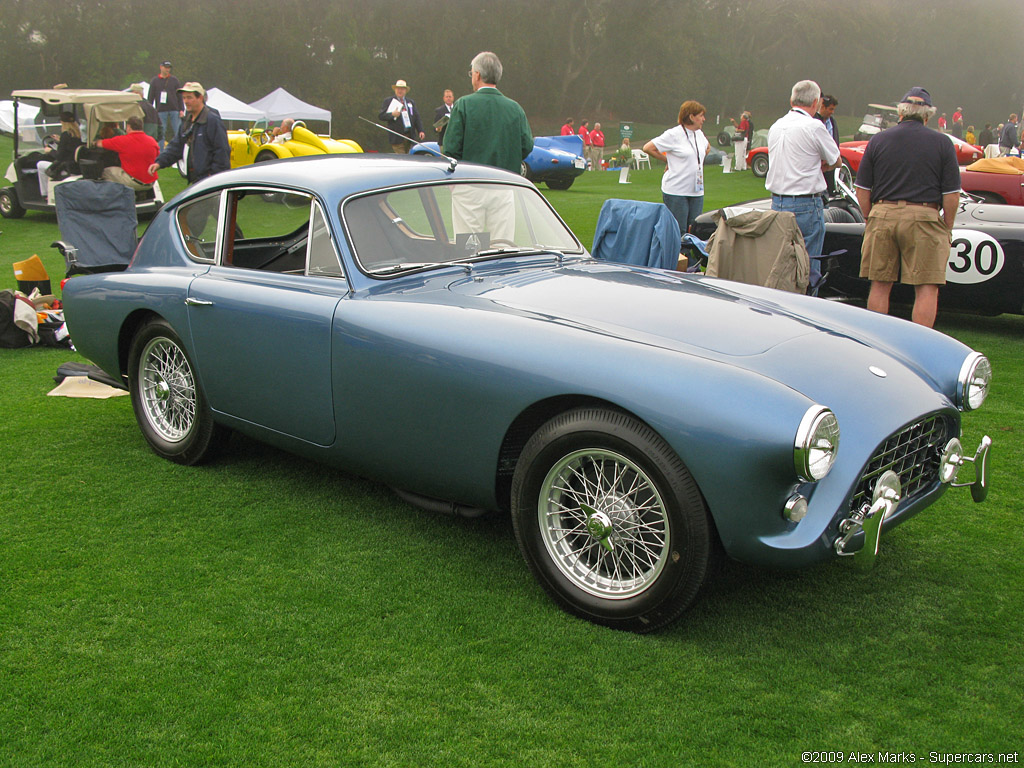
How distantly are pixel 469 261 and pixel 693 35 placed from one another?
2753 inches

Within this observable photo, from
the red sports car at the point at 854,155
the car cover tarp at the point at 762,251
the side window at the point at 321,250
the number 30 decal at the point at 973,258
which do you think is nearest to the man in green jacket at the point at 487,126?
the car cover tarp at the point at 762,251

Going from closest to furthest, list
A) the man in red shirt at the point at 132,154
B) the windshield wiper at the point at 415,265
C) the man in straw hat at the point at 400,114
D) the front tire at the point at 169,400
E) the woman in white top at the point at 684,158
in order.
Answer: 1. the windshield wiper at the point at 415,265
2. the front tire at the point at 169,400
3. the woman in white top at the point at 684,158
4. the man in red shirt at the point at 132,154
5. the man in straw hat at the point at 400,114

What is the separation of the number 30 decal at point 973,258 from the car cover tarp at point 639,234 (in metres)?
2.46

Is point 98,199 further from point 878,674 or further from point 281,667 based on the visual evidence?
point 878,674

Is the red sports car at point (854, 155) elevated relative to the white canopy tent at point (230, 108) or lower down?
lower down

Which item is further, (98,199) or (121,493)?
(98,199)

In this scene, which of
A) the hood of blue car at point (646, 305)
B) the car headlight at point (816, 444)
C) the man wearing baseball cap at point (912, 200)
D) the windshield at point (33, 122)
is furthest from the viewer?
the windshield at point (33, 122)

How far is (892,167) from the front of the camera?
20.7 ft

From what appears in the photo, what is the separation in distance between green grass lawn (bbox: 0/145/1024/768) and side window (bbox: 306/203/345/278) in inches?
40.3

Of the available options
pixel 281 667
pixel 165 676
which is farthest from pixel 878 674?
pixel 165 676

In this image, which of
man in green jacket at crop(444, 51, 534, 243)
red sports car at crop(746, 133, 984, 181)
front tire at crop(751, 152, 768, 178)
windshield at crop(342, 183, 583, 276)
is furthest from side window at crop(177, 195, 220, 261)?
front tire at crop(751, 152, 768, 178)

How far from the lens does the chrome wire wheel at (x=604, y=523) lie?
2930 mm

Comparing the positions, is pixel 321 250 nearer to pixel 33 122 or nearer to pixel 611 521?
pixel 611 521

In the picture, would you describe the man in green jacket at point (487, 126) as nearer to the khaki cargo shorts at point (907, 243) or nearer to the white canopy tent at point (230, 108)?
the khaki cargo shorts at point (907, 243)
